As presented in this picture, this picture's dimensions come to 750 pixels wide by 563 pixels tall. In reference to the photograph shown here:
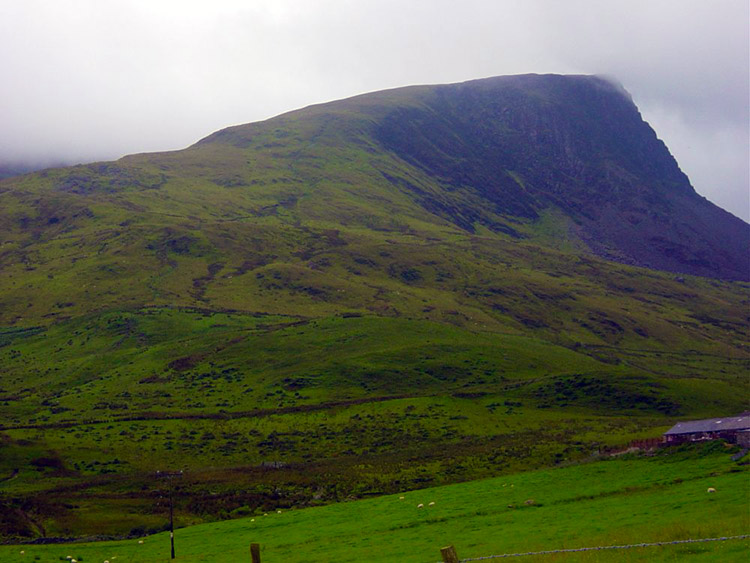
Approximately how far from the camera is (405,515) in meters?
63.4

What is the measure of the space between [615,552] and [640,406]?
14916 cm

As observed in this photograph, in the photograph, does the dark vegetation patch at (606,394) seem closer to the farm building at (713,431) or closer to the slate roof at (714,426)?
the slate roof at (714,426)

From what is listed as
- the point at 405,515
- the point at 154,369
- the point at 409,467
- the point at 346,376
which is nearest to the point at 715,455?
the point at 405,515

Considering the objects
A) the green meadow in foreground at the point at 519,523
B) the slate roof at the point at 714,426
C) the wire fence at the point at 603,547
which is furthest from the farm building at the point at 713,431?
the wire fence at the point at 603,547

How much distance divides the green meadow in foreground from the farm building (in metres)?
2.63

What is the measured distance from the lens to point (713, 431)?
75.8 m

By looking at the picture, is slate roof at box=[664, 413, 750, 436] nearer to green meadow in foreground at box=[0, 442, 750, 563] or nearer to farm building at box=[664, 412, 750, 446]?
farm building at box=[664, 412, 750, 446]

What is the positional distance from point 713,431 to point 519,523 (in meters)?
32.9

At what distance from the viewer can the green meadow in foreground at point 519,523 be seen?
39.5 m

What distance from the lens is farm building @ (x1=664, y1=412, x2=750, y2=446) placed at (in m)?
67.5

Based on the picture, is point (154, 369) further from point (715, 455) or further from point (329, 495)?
point (715, 455)

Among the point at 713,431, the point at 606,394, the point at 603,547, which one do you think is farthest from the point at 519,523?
the point at 606,394

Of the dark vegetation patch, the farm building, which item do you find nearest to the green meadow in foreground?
the farm building

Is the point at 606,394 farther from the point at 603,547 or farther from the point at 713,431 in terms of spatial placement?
the point at 603,547
